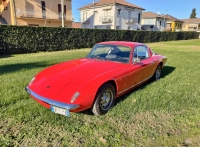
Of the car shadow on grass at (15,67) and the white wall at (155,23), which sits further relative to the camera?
the white wall at (155,23)

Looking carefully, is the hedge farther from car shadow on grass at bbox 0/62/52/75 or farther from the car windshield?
the car windshield

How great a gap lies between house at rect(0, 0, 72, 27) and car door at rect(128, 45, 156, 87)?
23730mm

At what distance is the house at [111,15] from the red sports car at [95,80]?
30130mm

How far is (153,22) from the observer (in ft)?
159

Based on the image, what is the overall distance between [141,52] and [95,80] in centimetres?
225

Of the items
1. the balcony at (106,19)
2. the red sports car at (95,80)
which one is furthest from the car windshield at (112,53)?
the balcony at (106,19)

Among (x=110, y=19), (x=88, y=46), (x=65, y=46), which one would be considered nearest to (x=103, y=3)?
(x=110, y=19)

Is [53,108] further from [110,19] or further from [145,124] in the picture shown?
[110,19]

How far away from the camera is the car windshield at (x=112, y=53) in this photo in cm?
398

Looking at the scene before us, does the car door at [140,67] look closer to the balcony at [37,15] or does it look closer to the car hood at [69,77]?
the car hood at [69,77]

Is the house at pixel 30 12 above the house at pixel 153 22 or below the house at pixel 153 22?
below

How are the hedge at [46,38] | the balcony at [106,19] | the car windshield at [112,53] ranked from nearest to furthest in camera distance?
the car windshield at [112,53] < the hedge at [46,38] < the balcony at [106,19]

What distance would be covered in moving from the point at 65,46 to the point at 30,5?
14724mm

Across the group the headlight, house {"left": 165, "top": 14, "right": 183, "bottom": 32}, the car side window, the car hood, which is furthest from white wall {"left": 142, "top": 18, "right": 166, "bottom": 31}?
the headlight
